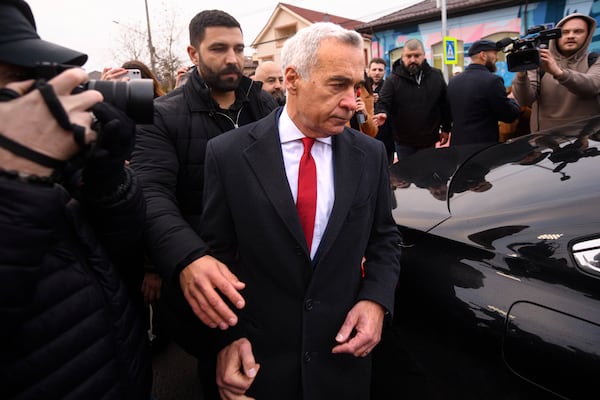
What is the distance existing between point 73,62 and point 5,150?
0.29m

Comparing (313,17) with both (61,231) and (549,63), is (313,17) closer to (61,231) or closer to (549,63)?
(549,63)

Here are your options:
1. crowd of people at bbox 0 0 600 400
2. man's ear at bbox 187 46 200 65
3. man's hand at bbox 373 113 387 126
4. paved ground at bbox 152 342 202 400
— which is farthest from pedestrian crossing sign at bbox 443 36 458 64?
paved ground at bbox 152 342 202 400

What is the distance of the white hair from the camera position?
1.33 m

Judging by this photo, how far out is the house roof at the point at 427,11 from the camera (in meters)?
16.9

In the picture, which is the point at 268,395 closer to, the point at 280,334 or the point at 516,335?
the point at 280,334

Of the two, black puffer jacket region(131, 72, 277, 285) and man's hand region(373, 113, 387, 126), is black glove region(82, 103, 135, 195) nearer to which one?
black puffer jacket region(131, 72, 277, 285)

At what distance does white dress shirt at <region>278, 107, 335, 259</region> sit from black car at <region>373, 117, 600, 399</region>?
495mm

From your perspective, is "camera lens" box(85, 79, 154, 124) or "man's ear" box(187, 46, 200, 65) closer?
"camera lens" box(85, 79, 154, 124)

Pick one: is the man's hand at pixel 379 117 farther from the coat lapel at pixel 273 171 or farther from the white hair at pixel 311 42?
the coat lapel at pixel 273 171

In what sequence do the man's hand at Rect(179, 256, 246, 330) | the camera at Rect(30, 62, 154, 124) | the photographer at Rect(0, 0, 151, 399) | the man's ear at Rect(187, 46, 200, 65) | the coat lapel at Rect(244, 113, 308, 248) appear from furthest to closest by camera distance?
the man's ear at Rect(187, 46, 200, 65) → the coat lapel at Rect(244, 113, 308, 248) → the man's hand at Rect(179, 256, 246, 330) → the camera at Rect(30, 62, 154, 124) → the photographer at Rect(0, 0, 151, 399)

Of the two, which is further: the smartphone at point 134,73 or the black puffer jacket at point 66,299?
the smartphone at point 134,73

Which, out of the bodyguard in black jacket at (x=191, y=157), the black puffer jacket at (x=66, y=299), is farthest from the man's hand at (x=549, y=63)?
the black puffer jacket at (x=66, y=299)

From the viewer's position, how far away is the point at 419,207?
5.94ft

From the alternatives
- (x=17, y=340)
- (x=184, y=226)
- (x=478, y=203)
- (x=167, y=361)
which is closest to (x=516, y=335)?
(x=478, y=203)
